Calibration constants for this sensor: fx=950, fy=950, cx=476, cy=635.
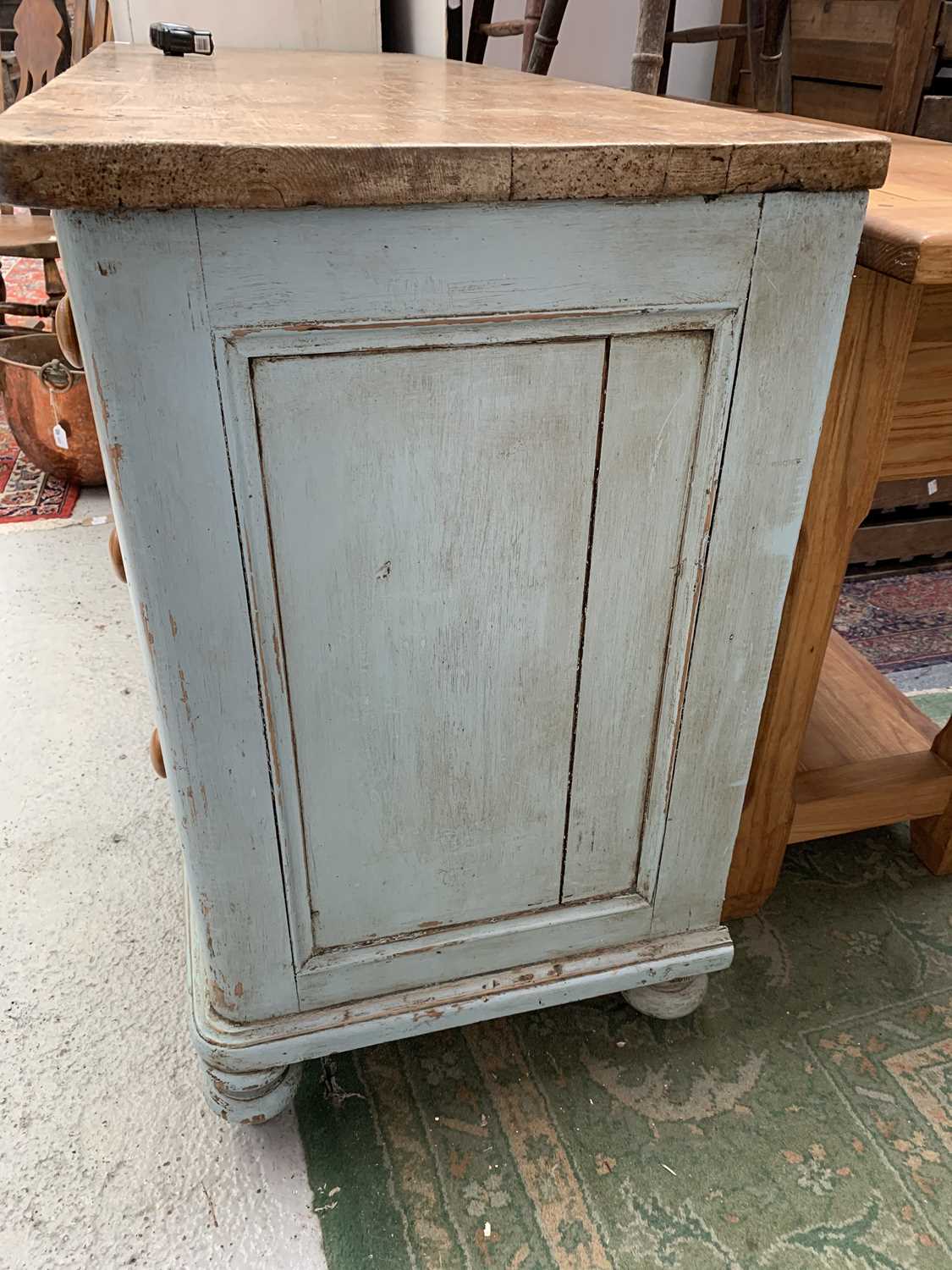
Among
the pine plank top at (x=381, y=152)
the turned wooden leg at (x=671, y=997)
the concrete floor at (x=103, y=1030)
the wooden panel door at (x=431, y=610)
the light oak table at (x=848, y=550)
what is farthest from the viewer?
the turned wooden leg at (x=671, y=997)

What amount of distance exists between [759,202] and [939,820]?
94 centimetres

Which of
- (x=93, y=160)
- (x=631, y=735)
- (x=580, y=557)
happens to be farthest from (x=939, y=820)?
(x=93, y=160)

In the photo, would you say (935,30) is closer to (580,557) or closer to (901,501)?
(901,501)

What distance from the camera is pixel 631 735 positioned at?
867mm

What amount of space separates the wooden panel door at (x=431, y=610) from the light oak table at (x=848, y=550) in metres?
0.27

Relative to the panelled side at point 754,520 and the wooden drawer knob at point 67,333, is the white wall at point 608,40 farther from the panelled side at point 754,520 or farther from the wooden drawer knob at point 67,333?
the panelled side at point 754,520

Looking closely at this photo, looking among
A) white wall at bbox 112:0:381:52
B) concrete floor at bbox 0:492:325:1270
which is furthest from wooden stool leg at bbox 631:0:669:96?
concrete floor at bbox 0:492:325:1270

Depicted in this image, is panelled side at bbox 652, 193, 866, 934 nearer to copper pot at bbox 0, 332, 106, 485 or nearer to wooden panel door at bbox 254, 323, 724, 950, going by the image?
wooden panel door at bbox 254, 323, 724, 950

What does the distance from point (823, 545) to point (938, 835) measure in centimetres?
57

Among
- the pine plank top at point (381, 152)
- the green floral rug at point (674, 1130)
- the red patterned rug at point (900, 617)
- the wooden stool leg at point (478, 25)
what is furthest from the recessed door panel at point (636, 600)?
the wooden stool leg at point (478, 25)

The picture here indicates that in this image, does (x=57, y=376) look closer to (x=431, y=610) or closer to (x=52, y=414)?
(x=52, y=414)

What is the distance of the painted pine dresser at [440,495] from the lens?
58cm

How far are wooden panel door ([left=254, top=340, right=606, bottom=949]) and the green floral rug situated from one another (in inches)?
8.8

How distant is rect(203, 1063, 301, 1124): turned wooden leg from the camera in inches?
35.7
